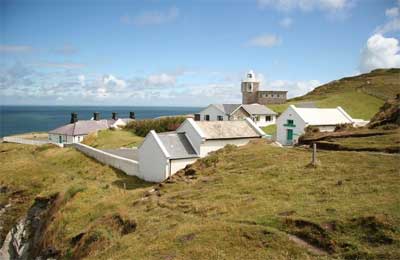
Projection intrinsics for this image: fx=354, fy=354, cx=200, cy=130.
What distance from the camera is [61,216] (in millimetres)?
26203

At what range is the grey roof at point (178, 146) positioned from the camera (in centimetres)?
3178

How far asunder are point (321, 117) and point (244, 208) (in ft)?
100

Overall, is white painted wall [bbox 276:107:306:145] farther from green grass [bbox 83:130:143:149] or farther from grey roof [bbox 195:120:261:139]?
green grass [bbox 83:130:143:149]

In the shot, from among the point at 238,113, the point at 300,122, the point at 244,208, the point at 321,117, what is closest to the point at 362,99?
the point at 238,113

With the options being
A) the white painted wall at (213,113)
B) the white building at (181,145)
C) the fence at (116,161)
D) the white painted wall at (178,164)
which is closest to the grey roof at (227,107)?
the white painted wall at (213,113)

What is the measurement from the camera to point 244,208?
18.2m

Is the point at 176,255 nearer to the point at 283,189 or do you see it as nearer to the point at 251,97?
the point at 283,189

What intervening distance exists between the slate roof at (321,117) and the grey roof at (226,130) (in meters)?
9.28

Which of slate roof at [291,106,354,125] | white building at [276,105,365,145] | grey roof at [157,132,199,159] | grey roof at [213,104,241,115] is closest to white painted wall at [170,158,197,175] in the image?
→ grey roof at [157,132,199,159]

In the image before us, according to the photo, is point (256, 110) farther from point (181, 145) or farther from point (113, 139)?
point (181, 145)

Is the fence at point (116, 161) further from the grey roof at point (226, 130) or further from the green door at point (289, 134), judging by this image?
the green door at point (289, 134)

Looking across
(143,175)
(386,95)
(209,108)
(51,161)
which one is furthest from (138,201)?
(386,95)

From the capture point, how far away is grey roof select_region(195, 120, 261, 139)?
112ft

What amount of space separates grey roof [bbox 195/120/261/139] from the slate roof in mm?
9277
